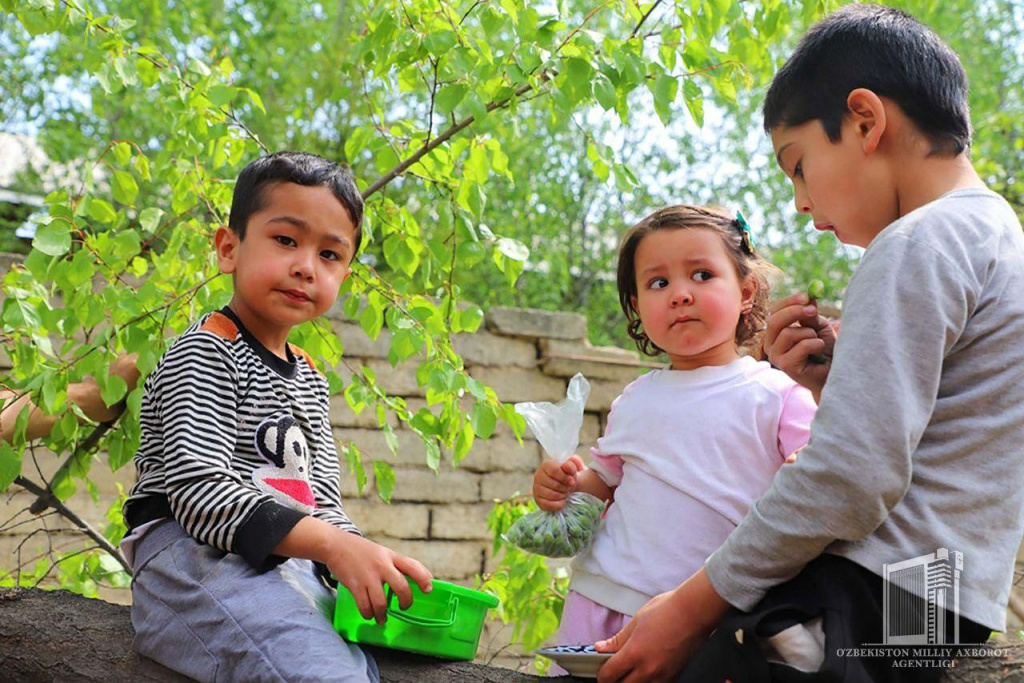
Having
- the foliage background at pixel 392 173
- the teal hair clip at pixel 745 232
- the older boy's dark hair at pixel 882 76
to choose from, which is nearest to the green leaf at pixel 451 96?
the foliage background at pixel 392 173

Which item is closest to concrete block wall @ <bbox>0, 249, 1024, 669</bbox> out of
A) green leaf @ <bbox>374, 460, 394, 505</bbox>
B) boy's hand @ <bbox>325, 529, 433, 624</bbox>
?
green leaf @ <bbox>374, 460, 394, 505</bbox>

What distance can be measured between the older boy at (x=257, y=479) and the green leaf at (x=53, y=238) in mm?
383

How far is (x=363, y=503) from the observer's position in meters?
5.00

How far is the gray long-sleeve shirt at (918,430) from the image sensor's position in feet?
4.24

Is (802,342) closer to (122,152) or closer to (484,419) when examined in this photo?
(484,419)

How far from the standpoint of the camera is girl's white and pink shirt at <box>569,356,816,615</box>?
5.94ft

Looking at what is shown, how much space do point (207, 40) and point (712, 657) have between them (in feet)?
25.9

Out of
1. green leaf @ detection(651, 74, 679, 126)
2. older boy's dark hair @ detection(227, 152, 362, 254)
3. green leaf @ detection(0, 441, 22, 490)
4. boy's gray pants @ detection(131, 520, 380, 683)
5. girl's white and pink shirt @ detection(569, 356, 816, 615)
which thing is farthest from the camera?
green leaf @ detection(651, 74, 679, 126)

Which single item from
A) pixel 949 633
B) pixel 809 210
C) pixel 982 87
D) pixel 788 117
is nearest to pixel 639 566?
pixel 949 633

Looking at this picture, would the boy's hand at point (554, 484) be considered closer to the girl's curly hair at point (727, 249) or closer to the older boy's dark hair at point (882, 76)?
the girl's curly hair at point (727, 249)

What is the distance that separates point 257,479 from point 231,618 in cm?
28

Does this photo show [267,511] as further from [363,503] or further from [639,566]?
[363,503]

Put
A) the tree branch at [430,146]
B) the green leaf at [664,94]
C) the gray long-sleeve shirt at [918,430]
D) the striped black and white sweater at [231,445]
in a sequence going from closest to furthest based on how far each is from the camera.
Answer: the gray long-sleeve shirt at [918,430] < the striped black and white sweater at [231,445] < the green leaf at [664,94] < the tree branch at [430,146]

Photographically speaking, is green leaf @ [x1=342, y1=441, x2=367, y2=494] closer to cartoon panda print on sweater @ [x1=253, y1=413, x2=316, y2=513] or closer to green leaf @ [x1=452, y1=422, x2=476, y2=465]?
green leaf @ [x1=452, y1=422, x2=476, y2=465]
